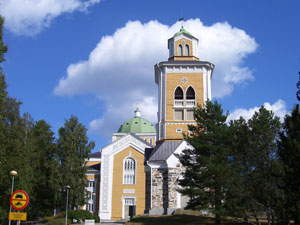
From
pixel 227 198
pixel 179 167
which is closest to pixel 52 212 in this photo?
pixel 179 167

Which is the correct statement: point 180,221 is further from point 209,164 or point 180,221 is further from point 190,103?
point 190,103

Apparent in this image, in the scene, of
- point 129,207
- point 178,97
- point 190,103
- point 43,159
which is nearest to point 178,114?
point 190,103

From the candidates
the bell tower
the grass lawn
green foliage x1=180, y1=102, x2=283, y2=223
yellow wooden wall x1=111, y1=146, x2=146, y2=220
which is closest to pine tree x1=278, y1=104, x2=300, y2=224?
green foliage x1=180, y1=102, x2=283, y2=223

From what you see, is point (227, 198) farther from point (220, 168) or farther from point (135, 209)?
point (135, 209)

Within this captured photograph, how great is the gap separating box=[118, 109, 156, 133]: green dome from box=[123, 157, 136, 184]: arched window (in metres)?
34.2

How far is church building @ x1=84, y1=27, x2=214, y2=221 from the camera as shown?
4016 cm

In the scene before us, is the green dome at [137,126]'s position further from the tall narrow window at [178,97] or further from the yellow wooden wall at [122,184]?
the tall narrow window at [178,97]

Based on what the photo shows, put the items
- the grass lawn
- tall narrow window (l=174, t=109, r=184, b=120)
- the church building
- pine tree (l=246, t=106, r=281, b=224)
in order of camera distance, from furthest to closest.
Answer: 1. tall narrow window (l=174, t=109, r=184, b=120)
2. the church building
3. the grass lawn
4. pine tree (l=246, t=106, r=281, b=224)

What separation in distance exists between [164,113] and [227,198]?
20049mm

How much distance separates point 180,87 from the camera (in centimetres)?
4234

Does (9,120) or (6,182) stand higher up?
(9,120)

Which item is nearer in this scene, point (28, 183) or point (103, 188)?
point (28, 183)

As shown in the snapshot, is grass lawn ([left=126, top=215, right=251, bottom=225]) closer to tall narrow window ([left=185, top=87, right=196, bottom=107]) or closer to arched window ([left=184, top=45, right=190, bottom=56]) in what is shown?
tall narrow window ([left=185, top=87, right=196, bottom=107])

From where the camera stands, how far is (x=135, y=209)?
40.6 meters
